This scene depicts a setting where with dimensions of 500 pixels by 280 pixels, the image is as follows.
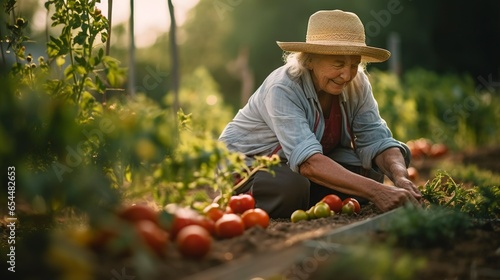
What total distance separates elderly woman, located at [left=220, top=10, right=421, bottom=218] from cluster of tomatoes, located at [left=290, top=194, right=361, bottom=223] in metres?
0.11

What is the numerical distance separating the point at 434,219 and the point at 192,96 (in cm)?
763

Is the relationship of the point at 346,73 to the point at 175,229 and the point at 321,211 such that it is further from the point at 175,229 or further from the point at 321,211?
the point at 175,229

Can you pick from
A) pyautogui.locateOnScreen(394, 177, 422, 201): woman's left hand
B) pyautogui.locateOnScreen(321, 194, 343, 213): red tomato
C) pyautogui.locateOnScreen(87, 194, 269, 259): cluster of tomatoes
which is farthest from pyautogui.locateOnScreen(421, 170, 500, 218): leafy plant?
pyautogui.locateOnScreen(87, 194, 269, 259): cluster of tomatoes

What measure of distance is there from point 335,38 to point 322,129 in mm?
625

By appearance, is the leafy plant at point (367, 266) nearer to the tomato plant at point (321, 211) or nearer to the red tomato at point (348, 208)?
the tomato plant at point (321, 211)

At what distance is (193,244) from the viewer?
2.52 meters

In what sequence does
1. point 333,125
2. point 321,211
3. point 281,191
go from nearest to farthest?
point 321,211 → point 281,191 → point 333,125

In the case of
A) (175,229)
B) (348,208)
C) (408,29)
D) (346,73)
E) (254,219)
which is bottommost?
(348,208)

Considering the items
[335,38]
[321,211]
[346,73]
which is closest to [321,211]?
[321,211]

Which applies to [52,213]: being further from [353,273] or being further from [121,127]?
[353,273]

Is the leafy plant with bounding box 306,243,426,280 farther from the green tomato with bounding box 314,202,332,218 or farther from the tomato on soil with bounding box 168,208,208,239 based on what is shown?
the green tomato with bounding box 314,202,332,218

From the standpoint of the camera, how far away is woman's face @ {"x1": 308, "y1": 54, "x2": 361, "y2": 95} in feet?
14.0

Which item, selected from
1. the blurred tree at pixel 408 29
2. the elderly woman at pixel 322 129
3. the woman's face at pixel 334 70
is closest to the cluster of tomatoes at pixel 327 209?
the elderly woman at pixel 322 129

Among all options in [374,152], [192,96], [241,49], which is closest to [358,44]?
[374,152]
